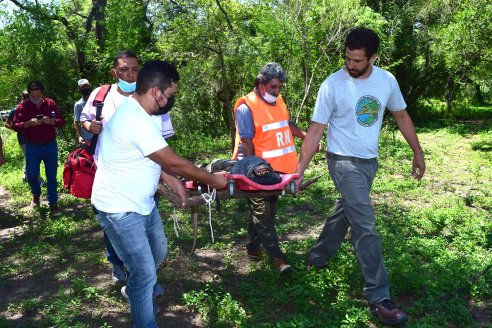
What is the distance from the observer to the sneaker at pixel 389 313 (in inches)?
143

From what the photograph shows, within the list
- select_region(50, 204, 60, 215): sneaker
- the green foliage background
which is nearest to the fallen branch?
select_region(50, 204, 60, 215): sneaker

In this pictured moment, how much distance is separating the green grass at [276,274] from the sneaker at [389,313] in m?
0.11

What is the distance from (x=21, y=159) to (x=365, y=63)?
12.1 metres

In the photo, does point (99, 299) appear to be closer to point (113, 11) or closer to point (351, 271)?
point (351, 271)

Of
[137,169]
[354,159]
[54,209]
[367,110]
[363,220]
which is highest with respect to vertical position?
[367,110]

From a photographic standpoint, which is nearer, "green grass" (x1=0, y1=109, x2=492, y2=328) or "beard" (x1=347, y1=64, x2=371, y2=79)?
"beard" (x1=347, y1=64, x2=371, y2=79)

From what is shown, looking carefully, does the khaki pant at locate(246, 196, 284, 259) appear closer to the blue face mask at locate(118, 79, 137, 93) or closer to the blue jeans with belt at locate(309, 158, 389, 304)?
the blue jeans with belt at locate(309, 158, 389, 304)

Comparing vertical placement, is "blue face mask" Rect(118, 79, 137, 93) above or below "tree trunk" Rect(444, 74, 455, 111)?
above

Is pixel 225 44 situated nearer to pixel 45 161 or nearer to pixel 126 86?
pixel 45 161

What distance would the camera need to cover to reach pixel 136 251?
122 inches

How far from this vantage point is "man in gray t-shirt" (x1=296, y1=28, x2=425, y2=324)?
377cm

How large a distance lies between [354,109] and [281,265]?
1.61 metres

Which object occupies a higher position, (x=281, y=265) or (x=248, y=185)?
(x=248, y=185)

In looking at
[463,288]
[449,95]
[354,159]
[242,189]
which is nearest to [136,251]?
[242,189]
